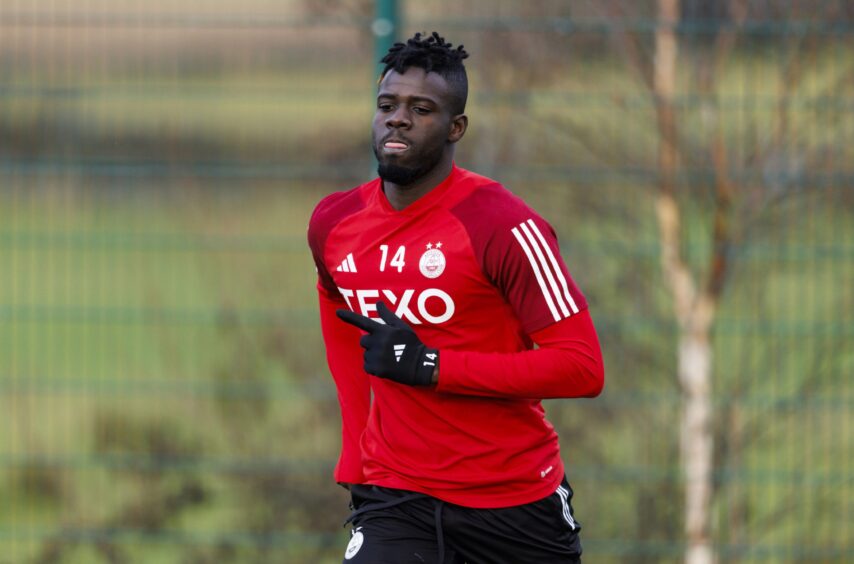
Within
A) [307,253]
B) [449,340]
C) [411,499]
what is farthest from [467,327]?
[307,253]

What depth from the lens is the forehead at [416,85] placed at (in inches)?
150

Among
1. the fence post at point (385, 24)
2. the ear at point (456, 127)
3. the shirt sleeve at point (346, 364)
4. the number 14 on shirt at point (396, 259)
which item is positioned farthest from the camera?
the fence post at point (385, 24)

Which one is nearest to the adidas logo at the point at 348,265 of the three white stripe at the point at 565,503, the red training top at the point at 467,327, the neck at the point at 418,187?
the red training top at the point at 467,327

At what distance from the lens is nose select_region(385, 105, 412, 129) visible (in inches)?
149

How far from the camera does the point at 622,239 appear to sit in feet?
19.0

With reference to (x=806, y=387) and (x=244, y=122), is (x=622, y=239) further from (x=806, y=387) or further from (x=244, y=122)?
(x=244, y=122)

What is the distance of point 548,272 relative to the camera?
3676 millimetres

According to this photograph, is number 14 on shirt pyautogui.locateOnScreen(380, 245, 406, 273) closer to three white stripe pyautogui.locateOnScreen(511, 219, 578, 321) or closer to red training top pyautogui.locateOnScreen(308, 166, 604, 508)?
red training top pyautogui.locateOnScreen(308, 166, 604, 508)

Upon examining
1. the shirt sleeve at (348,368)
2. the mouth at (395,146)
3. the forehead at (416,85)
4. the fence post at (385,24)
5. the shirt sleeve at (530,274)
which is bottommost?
the shirt sleeve at (348,368)

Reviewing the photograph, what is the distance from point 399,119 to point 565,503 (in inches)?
43.3

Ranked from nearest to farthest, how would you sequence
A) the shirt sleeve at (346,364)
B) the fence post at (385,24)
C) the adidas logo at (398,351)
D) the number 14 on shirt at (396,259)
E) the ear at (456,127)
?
the adidas logo at (398,351)
the number 14 on shirt at (396,259)
the ear at (456,127)
the shirt sleeve at (346,364)
the fence post at (385,24)

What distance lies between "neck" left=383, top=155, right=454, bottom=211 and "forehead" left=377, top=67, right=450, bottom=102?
0.18 meters

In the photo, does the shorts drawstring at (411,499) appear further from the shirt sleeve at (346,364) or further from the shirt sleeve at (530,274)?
the shirt sleeve at (530,274)

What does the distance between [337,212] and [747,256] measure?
2.33 m
